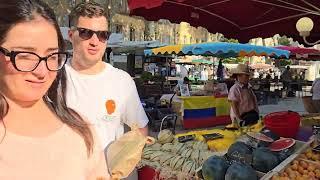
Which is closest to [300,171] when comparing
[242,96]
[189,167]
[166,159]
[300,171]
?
[300,171]

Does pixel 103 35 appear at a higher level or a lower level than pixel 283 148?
higher

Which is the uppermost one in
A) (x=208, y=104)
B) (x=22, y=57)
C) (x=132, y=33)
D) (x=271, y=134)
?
(x=132, y=33)

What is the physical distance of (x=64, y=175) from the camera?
1215mm

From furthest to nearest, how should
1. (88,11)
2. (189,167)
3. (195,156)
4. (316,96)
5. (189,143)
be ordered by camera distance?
(316,96) < (189,143) < (195,156) < (189,167) < (88,11)

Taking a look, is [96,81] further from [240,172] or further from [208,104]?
[208,104]

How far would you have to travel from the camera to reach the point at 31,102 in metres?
1.20

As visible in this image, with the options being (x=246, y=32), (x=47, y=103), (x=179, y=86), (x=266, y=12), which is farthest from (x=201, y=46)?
(x=47, y=103)

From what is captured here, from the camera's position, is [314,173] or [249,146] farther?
[249,146]

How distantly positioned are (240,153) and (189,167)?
614mm

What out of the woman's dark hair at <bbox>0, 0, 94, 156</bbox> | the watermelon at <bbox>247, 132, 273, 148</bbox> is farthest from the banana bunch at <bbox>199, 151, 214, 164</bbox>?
the woman's dark hair at <bbox>0, 0, 94, 156</bbox>

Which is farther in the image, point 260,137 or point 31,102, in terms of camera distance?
point 260,137

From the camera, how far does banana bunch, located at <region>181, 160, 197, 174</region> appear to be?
341 cm

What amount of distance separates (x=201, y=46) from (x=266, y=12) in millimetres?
6419

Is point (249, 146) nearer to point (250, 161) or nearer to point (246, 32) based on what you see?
point (250, 161)
